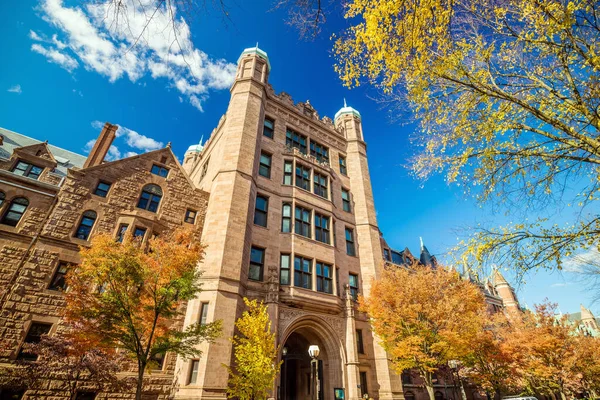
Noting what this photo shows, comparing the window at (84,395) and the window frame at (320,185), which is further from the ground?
the window frame at (320,185)

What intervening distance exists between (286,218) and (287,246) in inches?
85.4

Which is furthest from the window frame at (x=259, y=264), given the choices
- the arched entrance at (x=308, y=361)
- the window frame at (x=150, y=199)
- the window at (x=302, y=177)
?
the window frame at (x=150, y=199)

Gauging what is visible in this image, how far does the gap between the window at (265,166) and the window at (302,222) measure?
3.41 meters

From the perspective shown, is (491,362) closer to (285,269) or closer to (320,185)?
(285,269)

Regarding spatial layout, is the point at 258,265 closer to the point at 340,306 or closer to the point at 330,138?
the point at 340,306

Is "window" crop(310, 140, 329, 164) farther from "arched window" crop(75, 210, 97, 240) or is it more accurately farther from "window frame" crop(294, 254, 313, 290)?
"arched window" crop(75, 210, 97, 240)

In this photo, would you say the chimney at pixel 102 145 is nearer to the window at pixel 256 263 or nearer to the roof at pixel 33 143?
the roof at pixel 33 143

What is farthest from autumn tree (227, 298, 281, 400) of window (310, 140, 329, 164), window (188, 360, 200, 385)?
window (310, 140, 329, 164)

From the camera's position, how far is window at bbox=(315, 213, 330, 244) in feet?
68.6

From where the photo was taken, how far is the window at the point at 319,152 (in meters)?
25.6

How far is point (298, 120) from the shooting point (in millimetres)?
26078

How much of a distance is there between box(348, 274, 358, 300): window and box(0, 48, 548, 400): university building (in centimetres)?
11

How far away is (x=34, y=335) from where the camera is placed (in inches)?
492

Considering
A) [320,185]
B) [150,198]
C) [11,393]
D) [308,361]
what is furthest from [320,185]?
[11,393]
